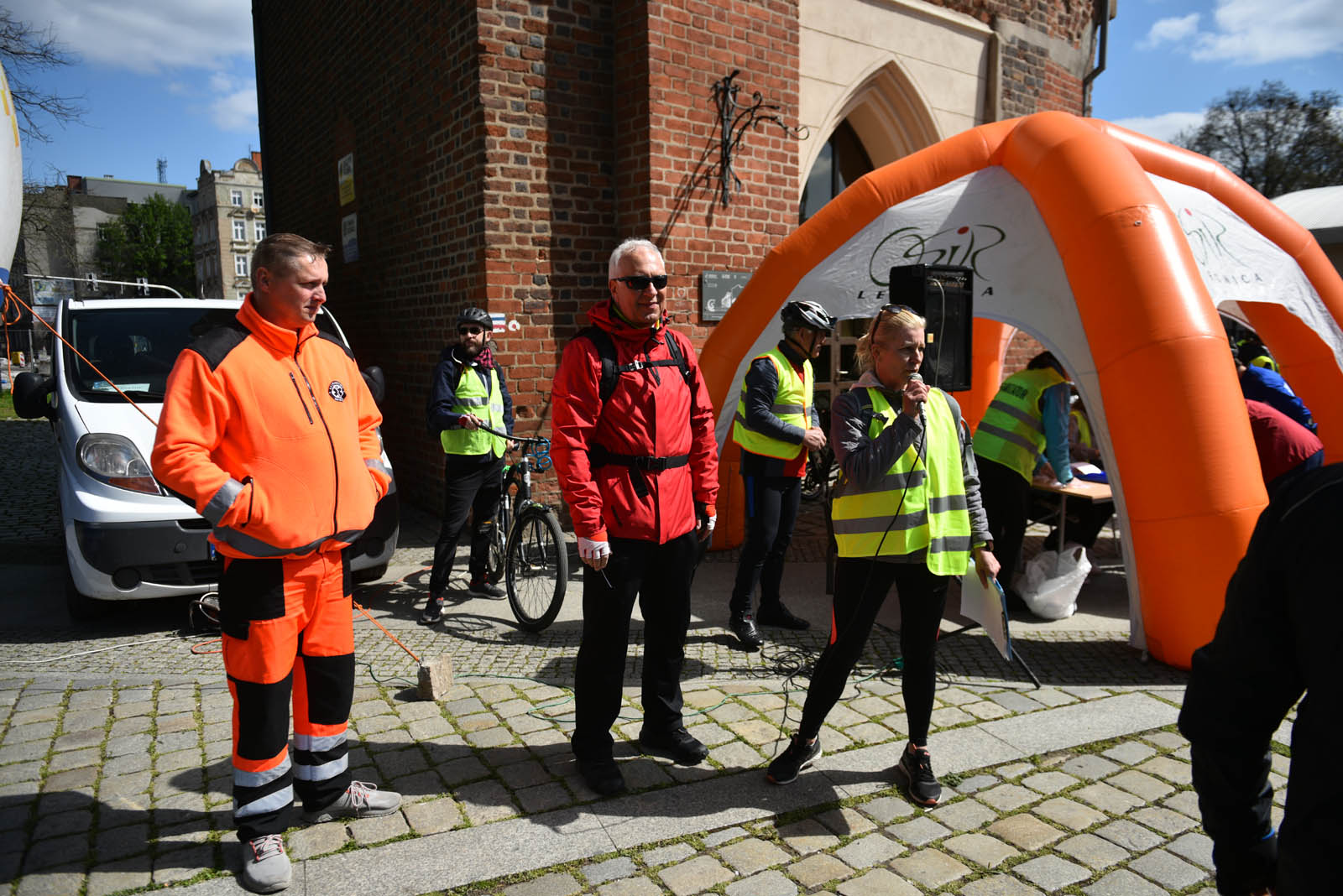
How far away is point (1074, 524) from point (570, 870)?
5222 millimetres

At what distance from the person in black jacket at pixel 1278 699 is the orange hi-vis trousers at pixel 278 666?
2443mm

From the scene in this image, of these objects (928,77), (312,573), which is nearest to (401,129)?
(928,77)

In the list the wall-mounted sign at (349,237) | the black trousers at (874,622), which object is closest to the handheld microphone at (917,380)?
the black trousers at (874,622)

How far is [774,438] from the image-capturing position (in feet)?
15.6

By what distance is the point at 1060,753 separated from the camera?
3.63 m

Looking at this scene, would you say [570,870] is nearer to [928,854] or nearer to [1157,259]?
[928,854]

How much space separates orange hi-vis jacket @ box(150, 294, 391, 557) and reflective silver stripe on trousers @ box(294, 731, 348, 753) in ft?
2.19

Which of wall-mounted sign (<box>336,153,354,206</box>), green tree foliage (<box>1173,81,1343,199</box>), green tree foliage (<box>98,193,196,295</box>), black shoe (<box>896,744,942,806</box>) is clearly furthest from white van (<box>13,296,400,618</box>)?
green tree foliage (<box>98,193,196,295</box>)

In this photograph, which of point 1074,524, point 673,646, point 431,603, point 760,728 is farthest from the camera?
point 1074,524

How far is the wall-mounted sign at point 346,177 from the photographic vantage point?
958cm

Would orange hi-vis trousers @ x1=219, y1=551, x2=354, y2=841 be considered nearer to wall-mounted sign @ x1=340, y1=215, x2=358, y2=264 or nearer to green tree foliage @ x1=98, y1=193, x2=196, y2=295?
wall-mounted sign @ x1=340, y1=215, x2=358, y2=264

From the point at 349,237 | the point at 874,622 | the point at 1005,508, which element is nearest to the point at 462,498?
the point at 874,622

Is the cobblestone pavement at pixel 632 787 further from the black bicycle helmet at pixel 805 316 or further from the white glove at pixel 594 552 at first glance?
the black bicycle helmet at pixel 805 316

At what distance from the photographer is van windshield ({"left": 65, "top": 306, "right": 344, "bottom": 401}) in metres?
5.42
